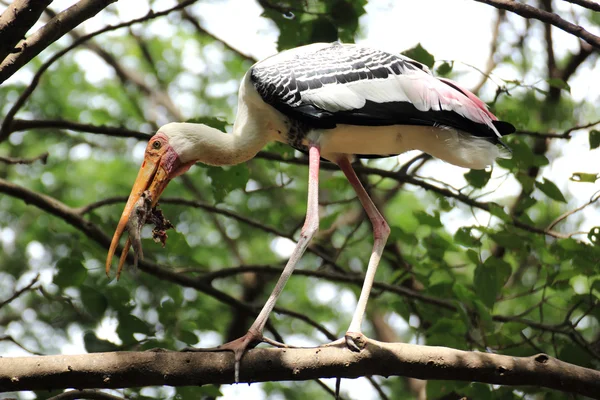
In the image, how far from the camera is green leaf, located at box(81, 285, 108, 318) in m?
5.96

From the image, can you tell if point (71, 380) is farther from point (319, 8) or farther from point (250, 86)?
point (319, 8)

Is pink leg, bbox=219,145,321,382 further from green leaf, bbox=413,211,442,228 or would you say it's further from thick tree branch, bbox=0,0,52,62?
thick tree branch, bbox=0,0,52,62

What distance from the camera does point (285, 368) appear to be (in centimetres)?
411

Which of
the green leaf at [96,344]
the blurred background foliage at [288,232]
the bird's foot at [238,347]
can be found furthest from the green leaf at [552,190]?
the green leaf at [96,344]

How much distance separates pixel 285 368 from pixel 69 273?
240 centimetres

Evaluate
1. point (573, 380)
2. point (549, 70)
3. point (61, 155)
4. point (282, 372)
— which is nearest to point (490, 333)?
point (573, 380)

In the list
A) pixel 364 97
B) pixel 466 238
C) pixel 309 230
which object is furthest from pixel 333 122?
pixel 466 238

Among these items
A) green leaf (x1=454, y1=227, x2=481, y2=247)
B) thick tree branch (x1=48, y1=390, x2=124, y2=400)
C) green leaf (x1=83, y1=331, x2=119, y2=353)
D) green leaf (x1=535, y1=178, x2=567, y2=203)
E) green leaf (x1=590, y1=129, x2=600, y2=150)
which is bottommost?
thick tree branch (x1=48, y1=390, x2=124, y2=400)

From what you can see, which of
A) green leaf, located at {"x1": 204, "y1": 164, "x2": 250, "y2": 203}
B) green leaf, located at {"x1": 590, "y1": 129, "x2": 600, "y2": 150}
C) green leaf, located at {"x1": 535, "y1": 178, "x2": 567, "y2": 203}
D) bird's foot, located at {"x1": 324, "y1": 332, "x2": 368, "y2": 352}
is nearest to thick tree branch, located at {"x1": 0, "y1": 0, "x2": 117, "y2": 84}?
bird's foot, located at {"x1": 324, "y1": 332, "x2": 368, "y2": 352}

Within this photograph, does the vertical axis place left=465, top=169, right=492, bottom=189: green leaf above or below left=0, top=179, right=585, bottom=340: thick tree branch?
above

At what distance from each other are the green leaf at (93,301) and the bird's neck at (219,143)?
1355 mm

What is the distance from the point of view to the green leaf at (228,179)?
6.36m

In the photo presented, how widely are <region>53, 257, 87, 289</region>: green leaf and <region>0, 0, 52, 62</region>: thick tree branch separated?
2274 mm

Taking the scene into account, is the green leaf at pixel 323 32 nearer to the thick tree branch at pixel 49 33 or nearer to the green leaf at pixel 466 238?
the green leaf at pixel 466 238
